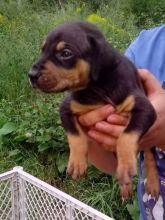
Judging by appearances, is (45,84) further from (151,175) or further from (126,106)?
(151,175)

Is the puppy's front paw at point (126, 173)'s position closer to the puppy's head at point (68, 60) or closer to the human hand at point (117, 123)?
the human hand at point (117, 123)

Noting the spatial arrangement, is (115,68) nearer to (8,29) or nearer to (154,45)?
(154,45)

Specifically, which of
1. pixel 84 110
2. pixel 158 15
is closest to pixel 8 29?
pixel 158 15

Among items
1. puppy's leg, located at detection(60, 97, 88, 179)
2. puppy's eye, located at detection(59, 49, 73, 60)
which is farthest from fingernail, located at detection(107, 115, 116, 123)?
puppy's eye, located at detection(59, 49, 73, 60)

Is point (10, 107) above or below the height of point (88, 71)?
below

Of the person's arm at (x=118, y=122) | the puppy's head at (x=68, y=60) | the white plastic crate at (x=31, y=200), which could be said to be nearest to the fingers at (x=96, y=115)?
the person's arm at (x=118, y=122)
